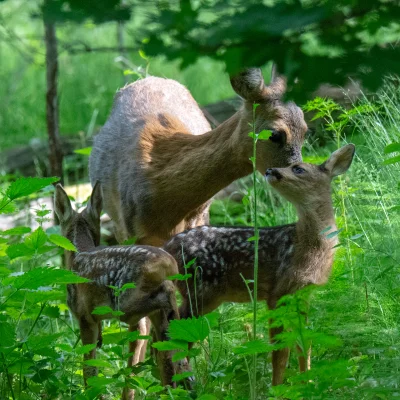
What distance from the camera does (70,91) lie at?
42.4 feet

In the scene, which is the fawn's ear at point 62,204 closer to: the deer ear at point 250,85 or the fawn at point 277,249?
the fawn at point 277,249

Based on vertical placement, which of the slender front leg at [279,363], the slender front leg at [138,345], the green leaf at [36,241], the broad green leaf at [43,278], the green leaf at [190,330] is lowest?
the slender front leg at [138,345]

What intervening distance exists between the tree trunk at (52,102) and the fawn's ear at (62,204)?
7.40 feet

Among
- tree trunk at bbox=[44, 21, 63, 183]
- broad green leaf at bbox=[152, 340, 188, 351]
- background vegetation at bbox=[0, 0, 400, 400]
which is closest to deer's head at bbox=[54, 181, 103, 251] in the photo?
background vegetation at bbox=[0, 0, 400, 400]

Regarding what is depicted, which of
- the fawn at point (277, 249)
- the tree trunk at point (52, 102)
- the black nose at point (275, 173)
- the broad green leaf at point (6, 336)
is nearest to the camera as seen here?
the broad green leaf at point (6, 336)

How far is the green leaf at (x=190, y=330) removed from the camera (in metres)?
3.51

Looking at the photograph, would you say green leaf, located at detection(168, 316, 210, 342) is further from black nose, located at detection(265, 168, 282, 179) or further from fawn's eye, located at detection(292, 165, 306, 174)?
fawn's eye, located at detection(292, 165, 306, 174)

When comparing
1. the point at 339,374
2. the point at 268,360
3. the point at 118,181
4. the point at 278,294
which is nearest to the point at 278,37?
the point at 339,374

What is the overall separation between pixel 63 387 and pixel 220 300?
1.30m

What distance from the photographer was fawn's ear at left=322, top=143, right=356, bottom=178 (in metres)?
5.12

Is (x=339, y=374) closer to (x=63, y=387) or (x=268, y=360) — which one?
(x=63, y=387)

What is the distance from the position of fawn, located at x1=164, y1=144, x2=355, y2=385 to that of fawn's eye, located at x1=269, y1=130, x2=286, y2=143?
19.4 inches

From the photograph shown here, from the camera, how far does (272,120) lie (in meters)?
5.59

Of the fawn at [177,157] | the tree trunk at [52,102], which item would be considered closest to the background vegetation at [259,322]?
the fawn at [177,157]
